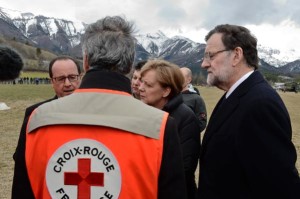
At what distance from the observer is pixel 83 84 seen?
216 centimetres

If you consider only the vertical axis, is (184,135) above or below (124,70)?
below

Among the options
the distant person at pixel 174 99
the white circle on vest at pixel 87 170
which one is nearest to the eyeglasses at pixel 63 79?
the distant person at pixel 174 99

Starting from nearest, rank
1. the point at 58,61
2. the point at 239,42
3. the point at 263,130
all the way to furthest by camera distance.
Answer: the point at 263,130 < the point at 239,42 < the point at 58,61

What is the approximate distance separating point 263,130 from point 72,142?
1251mm

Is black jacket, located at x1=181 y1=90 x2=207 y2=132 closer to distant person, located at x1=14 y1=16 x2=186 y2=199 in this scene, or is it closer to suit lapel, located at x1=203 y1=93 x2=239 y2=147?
suit lapel, located at x1=203 y1=93 x2=239 y2=147

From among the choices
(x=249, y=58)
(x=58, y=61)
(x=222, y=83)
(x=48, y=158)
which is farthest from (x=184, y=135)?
(x=58, y=61)

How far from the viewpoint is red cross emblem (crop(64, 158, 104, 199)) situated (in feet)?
6.44

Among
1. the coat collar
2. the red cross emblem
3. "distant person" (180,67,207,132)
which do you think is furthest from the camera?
"distant person" (180,67,207,132)

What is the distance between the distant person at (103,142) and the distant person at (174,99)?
48.3 inches

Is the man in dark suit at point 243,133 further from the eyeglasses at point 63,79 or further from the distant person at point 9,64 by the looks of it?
the eyeglasses at point 63,79

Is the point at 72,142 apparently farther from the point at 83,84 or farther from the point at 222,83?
the point at 222,83

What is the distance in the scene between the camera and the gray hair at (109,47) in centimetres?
214

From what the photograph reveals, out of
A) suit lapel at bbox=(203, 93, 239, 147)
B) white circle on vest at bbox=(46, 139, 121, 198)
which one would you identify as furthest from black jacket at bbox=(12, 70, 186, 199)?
suit lapel at bbox=(203, 93, 239, 147)

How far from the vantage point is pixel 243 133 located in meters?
2.66
